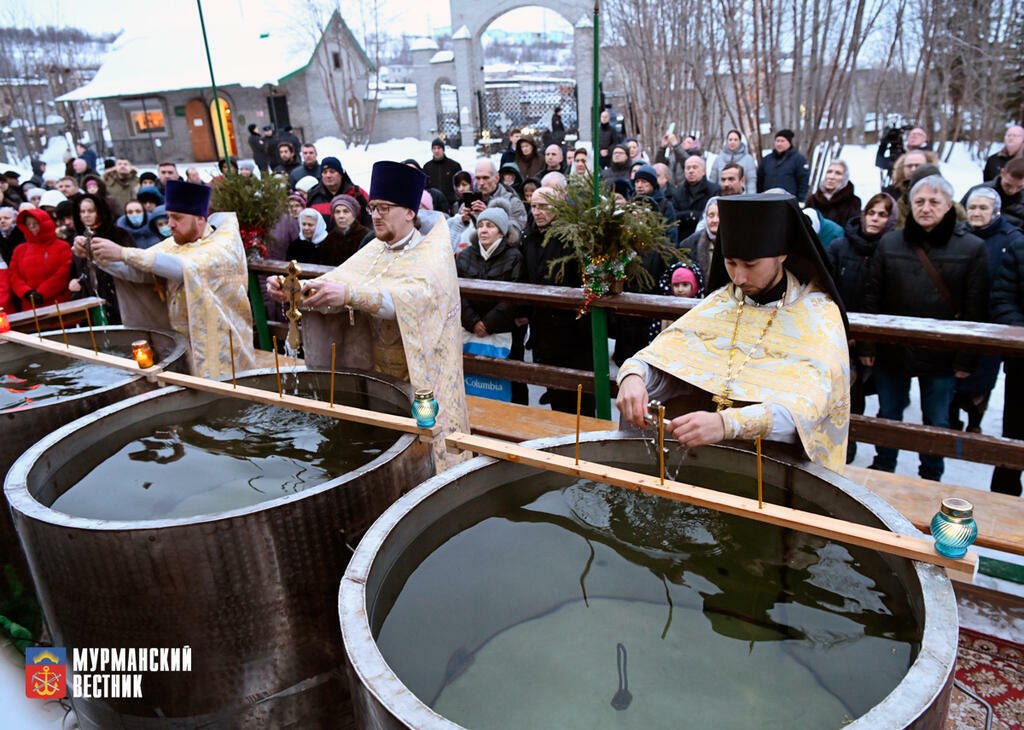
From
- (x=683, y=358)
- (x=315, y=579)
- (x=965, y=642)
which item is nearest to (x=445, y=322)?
(x=683, y=358)

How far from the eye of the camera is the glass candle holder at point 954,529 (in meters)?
1.66

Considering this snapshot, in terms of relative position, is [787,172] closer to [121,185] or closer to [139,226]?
[139,226]

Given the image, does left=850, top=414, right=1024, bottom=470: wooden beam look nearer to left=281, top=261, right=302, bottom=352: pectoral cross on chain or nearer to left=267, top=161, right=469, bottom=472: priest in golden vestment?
left=267, top=161, right=469, bottom=472: priest in golden vestment

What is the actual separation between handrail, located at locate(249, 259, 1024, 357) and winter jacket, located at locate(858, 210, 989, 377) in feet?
1.96

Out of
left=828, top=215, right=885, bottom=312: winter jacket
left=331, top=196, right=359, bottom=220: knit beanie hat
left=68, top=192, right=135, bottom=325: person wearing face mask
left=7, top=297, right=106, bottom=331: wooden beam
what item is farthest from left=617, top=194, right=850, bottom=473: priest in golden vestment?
left=68, top=192, right=135, bottom=325: person wearing face mask

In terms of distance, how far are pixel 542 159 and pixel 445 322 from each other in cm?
828

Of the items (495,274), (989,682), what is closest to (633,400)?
(989,682)

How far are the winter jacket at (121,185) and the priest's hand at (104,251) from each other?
26.2 feet

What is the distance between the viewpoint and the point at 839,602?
1.99 metres

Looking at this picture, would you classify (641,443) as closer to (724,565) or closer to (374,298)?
(724,565)

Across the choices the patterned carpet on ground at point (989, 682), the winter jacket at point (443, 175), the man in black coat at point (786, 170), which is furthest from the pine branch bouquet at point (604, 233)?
the winter jacket at point (443, 175)

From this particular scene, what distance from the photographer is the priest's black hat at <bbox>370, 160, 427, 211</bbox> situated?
3496 mm

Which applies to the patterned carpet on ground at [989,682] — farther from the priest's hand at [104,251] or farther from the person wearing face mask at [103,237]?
the person wearing face mask at [103,237]

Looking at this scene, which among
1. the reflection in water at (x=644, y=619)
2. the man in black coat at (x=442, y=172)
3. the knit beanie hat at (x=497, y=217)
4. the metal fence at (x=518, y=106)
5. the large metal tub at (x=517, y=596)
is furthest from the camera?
the metal fence at (x=518, y=106)
